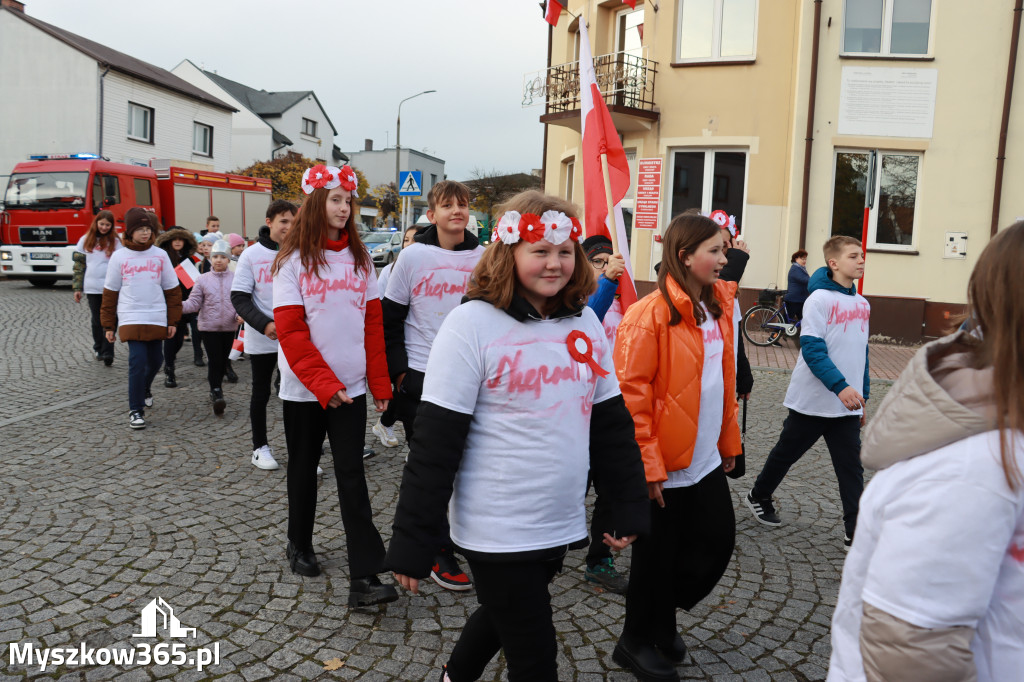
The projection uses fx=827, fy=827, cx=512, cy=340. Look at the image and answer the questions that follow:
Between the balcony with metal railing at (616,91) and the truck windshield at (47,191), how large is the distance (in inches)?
445

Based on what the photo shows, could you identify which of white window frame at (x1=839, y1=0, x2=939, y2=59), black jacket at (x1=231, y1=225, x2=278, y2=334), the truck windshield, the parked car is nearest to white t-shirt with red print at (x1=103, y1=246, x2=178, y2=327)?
black jacket at (x1=231, y1=225, x2=278, y2=334)

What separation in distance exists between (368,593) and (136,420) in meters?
4.38

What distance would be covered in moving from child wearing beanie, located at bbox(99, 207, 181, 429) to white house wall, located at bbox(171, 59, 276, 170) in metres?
43.9

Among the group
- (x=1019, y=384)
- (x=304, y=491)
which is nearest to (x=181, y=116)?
(x=304, y=491)

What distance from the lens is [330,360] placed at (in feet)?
13.1

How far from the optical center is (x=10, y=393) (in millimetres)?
8586

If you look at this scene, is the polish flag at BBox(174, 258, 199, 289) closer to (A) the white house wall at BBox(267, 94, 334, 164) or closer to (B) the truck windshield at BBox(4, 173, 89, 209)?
(B) the truck windshield at BBox(4, 173, 89, 209)

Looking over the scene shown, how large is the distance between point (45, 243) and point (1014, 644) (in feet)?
74.8

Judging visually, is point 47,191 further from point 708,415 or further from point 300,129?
point 300,129

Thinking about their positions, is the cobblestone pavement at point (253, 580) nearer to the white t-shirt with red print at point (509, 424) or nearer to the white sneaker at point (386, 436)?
the white sneaker at point (386, 436)

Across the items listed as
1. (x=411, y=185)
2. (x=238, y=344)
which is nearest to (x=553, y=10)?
(x=238, y=344)

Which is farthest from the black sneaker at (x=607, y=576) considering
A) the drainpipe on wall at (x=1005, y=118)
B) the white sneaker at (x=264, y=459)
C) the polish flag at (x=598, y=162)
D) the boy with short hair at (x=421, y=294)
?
the drainpipe on wall at (x=1005, y=118)

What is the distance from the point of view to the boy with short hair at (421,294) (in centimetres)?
441

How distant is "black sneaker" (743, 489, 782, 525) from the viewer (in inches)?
205
